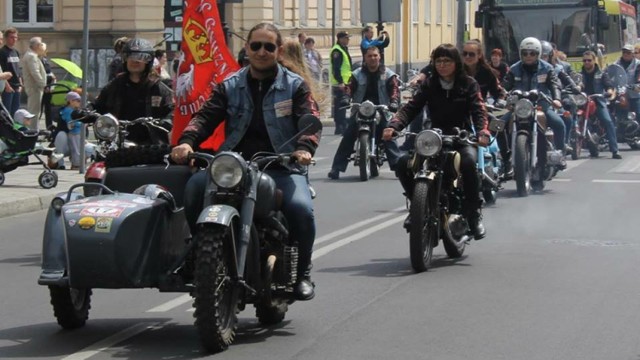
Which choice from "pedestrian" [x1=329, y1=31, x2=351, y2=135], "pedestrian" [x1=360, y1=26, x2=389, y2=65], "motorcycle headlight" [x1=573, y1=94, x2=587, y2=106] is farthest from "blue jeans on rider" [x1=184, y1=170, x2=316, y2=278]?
"pedestrian" [x1=329, y1=31, x2=351, y2=135]

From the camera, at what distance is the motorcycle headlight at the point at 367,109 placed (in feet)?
66.4

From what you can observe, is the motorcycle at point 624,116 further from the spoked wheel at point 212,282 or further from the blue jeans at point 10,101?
the spoked wheel at point 212,282

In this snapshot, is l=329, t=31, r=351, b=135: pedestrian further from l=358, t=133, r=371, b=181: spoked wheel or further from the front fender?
the front fender

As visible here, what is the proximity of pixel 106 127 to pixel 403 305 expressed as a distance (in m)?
2.54

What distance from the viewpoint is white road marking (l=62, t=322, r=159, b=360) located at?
8.02 m

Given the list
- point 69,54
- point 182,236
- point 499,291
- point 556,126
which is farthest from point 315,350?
point 69,54

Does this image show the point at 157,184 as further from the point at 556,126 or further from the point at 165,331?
the point at 556,126

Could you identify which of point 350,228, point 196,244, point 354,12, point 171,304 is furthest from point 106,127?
point 354,12

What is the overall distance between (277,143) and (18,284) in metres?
3.05

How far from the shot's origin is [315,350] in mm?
8203

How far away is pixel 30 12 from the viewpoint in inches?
1517

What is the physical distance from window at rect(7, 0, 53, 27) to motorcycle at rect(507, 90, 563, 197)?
21.9 metres

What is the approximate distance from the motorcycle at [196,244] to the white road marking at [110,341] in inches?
13.0

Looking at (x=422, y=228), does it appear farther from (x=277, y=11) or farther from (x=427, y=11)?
(x=427, y=11)
